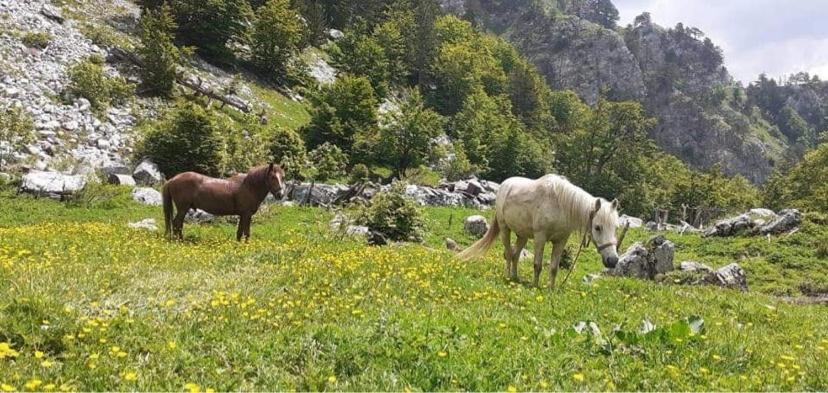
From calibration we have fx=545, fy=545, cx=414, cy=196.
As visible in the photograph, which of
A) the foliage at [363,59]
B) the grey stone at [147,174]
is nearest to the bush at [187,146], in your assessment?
the grey stone at [147,174]

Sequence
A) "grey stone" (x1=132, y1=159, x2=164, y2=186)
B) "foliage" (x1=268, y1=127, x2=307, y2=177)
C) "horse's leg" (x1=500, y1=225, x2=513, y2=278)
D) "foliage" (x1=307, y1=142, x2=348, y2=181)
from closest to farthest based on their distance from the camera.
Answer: "horse's leg" (x1=500, y1=225, x2=513, y2=278)
"grey stone" (x1=132, y1=159, x2=164, y2=186)
"foliage" (x1=268, y1=127, x2=307, y2=177)
"foliage" (x1=307, y1=142, x2=348, y2=181)

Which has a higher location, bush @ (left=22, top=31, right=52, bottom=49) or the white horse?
the white horse

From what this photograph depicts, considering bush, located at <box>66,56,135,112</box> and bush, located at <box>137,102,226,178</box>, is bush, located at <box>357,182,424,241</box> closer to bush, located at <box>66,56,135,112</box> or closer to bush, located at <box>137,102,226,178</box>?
bush, located at <box>137,102,226,178</box>

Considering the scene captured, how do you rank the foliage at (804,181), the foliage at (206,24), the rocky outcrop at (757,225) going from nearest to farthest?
1. the rocky outcrop at (757,225)
2. the foliage at (206,24)
3. the foliage at (804,181)

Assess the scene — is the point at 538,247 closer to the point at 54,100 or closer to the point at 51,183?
the point at 51,183

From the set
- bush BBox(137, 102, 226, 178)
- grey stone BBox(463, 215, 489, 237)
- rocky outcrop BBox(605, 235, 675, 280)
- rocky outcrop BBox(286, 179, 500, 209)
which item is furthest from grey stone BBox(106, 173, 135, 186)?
rocky outcrop BBox(605, 235, 675, 280)

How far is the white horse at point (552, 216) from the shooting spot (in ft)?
37.0

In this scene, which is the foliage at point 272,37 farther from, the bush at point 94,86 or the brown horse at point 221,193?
the brown horse at point 221,193

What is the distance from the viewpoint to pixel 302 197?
111 feet

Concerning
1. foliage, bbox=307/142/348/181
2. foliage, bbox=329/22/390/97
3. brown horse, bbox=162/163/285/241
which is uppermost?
foliage, bbox=329/22/390/97

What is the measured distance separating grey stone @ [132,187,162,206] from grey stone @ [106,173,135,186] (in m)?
2.10

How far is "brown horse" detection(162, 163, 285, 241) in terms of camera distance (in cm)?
1670

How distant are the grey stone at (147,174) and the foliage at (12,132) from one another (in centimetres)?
629

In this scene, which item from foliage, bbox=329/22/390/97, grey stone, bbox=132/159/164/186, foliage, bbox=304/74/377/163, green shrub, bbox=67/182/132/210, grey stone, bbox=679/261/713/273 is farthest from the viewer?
foliage, bbox=329/22/390/97
